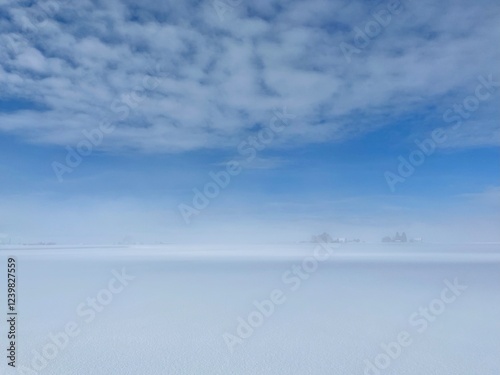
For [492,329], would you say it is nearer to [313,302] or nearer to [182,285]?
[313,302]

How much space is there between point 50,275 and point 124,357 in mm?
7185

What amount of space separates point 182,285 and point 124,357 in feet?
14.8

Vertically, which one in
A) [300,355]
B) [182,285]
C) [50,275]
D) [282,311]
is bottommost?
[300,355]

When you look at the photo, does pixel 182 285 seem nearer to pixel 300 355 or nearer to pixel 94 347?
pixel 94 347

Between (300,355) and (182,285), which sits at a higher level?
(182,285)

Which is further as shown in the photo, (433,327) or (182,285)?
(182,285)

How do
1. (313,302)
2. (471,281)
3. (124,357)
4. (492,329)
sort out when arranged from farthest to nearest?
(471,281) < (313,302) < (492,329) < (124,357)

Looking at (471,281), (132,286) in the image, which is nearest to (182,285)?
(132,286)

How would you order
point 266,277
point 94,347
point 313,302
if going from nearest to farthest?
point 94,347 → point 313,302 → point 266,277

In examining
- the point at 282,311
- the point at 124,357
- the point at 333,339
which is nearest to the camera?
the point at 124,357

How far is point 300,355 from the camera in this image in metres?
4.07

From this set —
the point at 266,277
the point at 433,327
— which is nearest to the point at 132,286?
the point at 266,277

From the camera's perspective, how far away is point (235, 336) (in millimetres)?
4719

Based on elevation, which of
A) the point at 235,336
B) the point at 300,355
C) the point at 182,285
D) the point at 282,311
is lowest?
the point at 300,355
